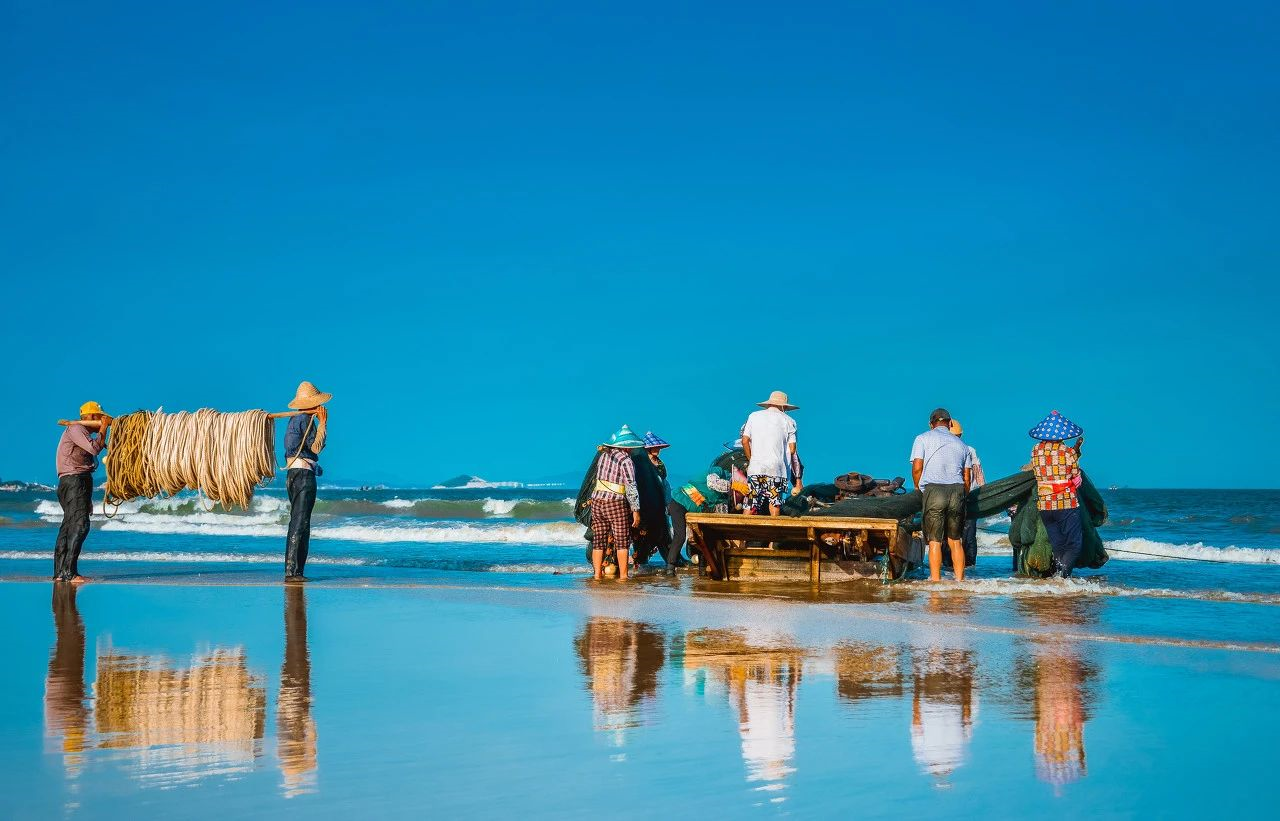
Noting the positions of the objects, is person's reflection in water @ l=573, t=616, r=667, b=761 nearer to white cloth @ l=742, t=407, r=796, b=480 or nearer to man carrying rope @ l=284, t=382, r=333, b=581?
white cloth @ l=742, t=407, r=796, b=480

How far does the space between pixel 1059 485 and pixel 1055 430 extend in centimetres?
60

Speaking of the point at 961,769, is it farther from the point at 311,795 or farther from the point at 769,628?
the point at 769,628

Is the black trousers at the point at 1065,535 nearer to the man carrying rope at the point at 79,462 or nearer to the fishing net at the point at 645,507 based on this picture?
the fishing net at the point at 645,507

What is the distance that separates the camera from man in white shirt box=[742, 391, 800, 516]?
12.0 metres

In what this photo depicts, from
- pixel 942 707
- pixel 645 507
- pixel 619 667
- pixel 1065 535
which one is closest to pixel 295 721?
pixel 619 667

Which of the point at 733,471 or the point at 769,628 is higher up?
the point at 733,471

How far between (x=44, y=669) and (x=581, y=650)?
122 inches

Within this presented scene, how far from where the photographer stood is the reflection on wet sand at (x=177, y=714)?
14.1 feet

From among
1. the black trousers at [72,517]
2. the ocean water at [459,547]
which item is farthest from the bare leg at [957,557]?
the black trousers at [72,517]

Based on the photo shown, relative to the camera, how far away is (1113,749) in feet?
15.1

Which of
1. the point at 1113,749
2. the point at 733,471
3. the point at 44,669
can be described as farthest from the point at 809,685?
the point at 733,471

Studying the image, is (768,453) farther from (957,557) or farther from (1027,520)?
(1027,520)

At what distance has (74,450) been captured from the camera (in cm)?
1180

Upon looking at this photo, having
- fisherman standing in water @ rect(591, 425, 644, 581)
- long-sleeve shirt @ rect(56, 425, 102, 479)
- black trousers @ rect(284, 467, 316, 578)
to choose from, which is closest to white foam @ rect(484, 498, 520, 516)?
fisherman standing in water @ rect(591, 425, 644, 581)
